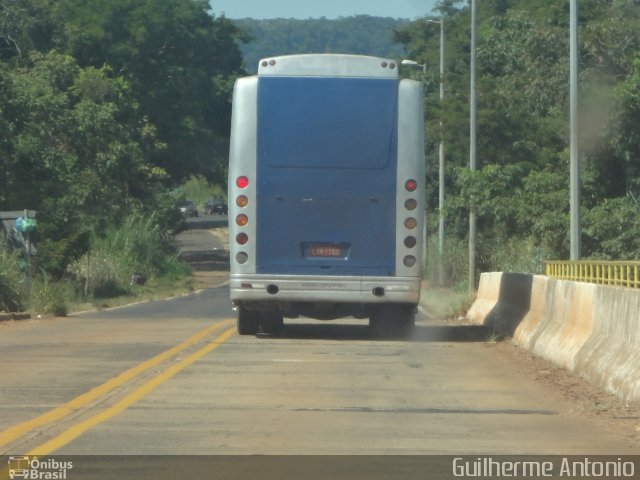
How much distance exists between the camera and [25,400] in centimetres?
1173

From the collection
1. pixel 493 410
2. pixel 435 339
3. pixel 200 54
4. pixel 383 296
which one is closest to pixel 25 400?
pixel 493 410

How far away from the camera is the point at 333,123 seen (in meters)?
18.0

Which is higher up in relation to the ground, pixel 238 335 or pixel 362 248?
pixel 362 248

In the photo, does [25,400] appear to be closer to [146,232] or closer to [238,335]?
[238,335]

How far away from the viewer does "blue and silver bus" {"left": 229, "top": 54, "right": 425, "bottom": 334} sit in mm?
17969

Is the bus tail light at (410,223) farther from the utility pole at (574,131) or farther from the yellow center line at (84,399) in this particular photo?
Answer: the utility pole at (574,131)

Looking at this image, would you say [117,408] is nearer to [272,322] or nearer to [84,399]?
[84,399]

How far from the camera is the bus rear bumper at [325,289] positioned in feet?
58.6

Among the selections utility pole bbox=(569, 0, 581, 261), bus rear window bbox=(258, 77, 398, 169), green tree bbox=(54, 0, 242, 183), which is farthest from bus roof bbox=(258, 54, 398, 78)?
green tree bbox=(54, 0, 242, 183)

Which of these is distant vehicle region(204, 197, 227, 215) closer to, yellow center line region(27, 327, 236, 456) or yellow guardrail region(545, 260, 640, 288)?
yellow guardrail region(545, 260, 640, 288)

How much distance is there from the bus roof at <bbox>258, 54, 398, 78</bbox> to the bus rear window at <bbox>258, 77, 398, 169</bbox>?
0.38 ft
